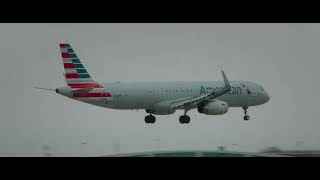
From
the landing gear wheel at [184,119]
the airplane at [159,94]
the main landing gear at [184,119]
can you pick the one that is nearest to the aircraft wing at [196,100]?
the airplane at [159,94]

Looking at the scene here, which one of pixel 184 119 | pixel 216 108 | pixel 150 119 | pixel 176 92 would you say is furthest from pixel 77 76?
pixel 216 108

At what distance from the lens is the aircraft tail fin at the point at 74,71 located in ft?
205

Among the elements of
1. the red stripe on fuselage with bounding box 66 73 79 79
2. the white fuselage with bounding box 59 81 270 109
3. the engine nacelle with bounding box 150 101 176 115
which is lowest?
the engine nacelle with bounding box 150 101 176 115

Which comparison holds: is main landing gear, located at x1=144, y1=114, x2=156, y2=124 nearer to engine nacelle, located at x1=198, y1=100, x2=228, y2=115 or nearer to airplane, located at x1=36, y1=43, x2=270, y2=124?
airplane, located at x1=36, y1=43, x2=270, y2=124

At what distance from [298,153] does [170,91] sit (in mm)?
15124

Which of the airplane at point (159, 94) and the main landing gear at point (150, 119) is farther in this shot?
the main landing gear at point (150, 119)

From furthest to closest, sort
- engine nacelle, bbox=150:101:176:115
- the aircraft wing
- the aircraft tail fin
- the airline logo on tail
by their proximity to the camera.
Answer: engine nacelle, bbox=150:101:176:115, the aircraft tail fin, the aircraft wing, the airline logo on tail

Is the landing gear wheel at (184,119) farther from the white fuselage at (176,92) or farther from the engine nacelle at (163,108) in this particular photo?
the white fuselage at (176,92)

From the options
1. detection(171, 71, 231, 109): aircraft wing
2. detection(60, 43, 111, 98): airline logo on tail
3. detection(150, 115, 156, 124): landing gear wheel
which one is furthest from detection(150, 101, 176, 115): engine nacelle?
detection(60, 43, 111, 98): airline logo on tail

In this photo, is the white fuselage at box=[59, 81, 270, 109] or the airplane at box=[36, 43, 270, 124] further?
the white fuselage at box=[59, 81, 270, 109]

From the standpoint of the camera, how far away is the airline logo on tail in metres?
61.8

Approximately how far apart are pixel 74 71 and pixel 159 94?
8.39 meters

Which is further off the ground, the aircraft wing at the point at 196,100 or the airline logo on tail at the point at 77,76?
the airline logo on tail at the point at 77,76

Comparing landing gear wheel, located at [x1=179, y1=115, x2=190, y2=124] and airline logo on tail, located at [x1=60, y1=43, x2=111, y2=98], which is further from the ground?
airline logo on tail, located at [x1=60, y1=43, x2=111, y2=98]
